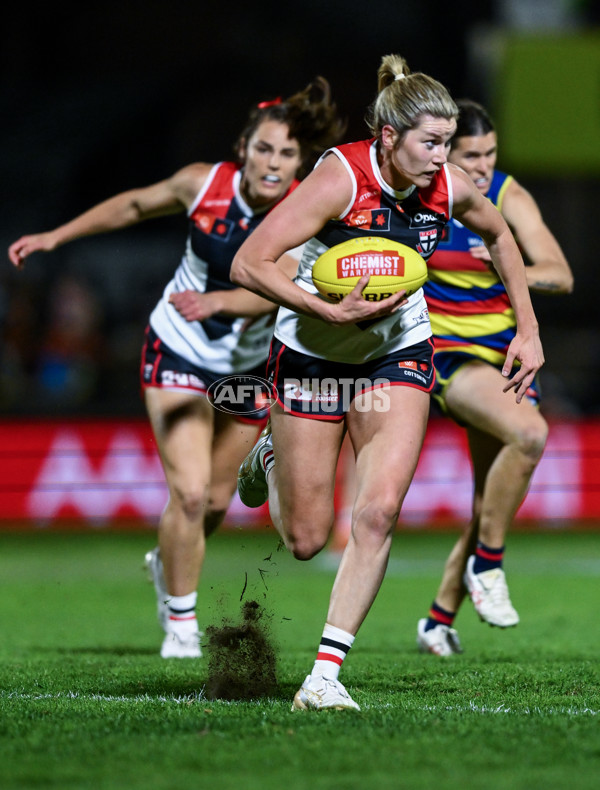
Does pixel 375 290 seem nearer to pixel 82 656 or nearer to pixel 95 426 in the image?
pixel 82 656

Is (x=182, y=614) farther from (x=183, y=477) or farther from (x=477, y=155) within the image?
(x=477, y=155)

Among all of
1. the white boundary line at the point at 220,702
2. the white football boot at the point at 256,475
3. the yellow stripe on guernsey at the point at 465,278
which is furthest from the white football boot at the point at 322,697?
the yellow stripe on guernsey at the point at 465,278

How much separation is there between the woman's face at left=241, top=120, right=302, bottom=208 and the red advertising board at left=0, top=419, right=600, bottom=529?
752 cm

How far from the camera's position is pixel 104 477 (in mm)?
13664

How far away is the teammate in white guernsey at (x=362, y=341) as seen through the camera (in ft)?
14.7

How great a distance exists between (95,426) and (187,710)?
375 inches

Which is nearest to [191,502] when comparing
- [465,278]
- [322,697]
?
[465,278]

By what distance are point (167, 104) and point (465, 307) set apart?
14099mm

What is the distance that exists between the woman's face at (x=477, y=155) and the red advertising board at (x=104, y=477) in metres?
7.56

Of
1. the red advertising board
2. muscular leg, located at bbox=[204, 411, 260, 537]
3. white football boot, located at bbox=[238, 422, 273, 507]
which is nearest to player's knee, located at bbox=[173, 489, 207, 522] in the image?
muscular leg, located at bbox=[204, 411, 260, 537]

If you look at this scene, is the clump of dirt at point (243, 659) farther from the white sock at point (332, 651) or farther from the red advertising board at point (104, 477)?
the red advertising board at point (104, 477)

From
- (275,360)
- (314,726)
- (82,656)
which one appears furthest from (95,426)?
(314,726)

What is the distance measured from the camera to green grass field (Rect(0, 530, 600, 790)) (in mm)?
3430

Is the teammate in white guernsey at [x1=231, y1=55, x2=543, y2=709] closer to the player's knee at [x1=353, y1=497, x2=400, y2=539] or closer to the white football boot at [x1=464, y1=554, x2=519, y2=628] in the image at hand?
the player's knee at [x1=353, y1=497, x2=400, y2=539]
